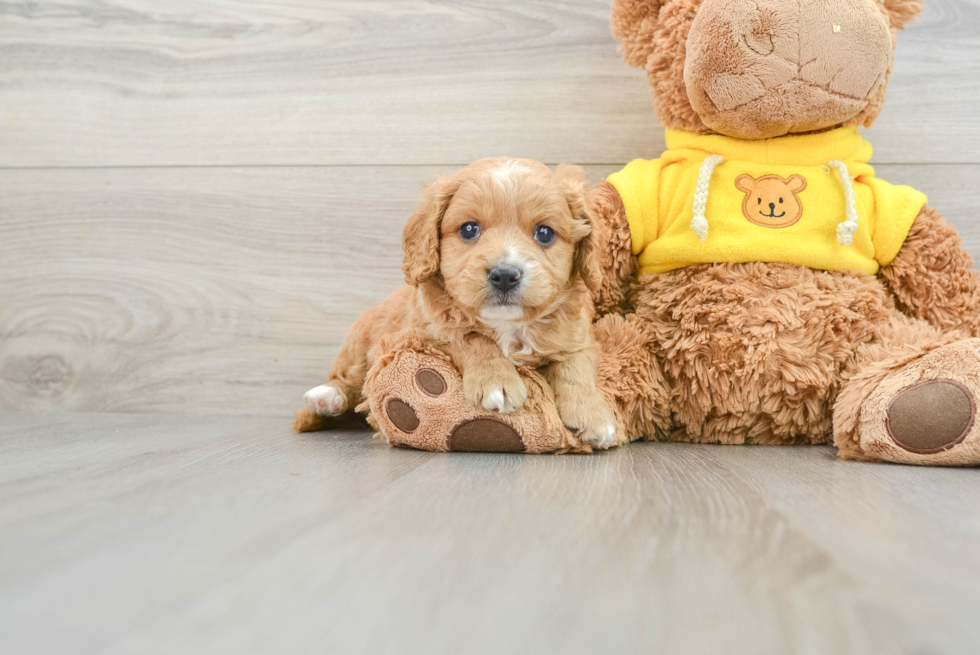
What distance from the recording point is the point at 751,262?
1199 mm

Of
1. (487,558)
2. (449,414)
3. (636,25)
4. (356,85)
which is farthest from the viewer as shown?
(356,85)

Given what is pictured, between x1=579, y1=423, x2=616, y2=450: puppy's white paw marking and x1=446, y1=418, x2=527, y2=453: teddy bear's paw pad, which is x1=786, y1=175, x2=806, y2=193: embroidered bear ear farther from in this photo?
x1=446, y1=418, x2=527, y2=453: teddy bear's paw pad

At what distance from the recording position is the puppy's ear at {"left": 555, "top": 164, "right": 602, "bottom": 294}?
1.10 metres

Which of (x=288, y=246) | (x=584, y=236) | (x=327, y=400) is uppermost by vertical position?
(x=584, y=236)

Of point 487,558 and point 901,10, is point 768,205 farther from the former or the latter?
point 487,558

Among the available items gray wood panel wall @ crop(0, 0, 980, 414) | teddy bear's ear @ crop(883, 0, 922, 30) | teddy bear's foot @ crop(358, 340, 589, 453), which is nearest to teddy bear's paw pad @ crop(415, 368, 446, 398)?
teddy bear's foot @ crop(358, 340, 589, 453)

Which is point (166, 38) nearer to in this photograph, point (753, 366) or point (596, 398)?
point (596, 398)

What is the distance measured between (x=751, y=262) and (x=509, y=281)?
0.47 metres

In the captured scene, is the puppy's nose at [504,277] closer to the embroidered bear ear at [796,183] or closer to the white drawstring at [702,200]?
the white drawstring at [702,200]

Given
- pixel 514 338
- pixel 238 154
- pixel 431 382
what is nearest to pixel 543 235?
pixel 514 338

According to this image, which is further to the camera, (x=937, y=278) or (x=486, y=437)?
(x=937, y=278)

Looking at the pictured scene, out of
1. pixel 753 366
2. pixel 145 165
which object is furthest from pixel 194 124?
pixel 753 366

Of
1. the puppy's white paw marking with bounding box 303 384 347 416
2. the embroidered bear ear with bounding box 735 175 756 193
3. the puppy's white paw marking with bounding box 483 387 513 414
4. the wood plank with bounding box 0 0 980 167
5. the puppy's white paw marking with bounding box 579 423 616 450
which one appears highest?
the wood plank with bounding box 0 0 980 167

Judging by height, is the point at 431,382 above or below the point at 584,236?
below
